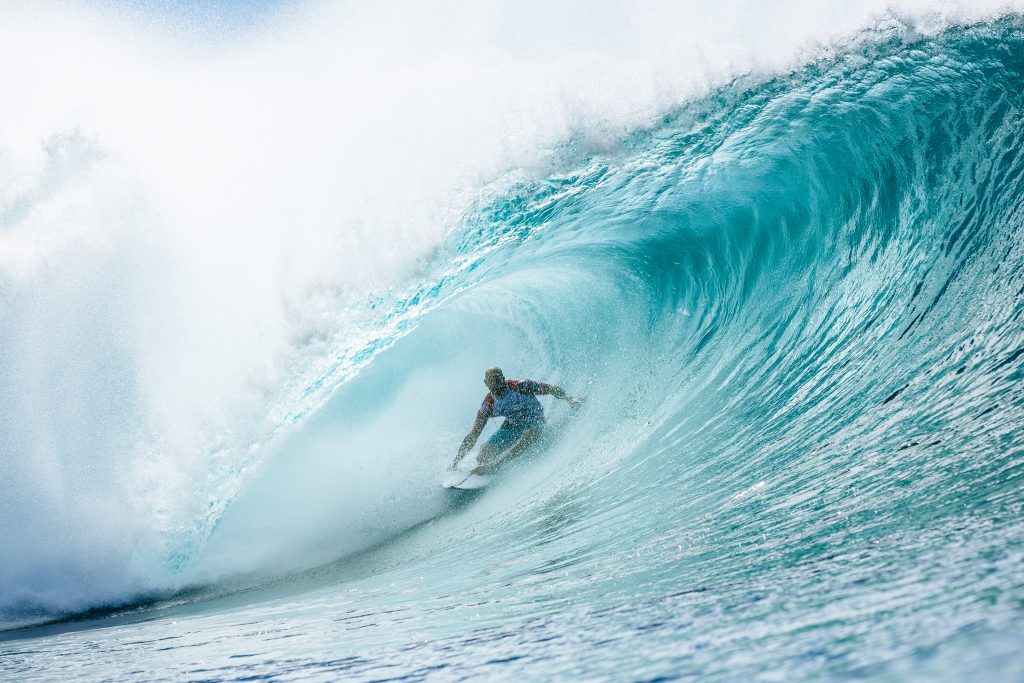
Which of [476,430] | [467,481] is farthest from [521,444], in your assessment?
[467,481]

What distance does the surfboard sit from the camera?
6680 millimetres

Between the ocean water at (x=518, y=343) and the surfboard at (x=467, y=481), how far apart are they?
0.10 m

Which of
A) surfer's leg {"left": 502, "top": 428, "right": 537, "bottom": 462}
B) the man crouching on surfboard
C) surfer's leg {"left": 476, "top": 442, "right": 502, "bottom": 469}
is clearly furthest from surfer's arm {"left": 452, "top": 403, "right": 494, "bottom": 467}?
surfer's leg {"left": 502, "top": 428, "right": 537, "bottom": 462}

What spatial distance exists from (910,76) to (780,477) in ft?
19.6

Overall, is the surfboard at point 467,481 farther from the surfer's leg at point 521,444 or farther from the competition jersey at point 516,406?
the competition jersey at point 516,406

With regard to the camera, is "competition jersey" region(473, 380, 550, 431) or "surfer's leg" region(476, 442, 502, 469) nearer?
"surfer's leg" region(476, 442, 502, 469)

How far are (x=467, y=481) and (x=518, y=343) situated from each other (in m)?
2.41

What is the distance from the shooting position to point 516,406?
7031 mm

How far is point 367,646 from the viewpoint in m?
3.21

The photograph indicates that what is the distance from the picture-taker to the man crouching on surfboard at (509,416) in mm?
6906

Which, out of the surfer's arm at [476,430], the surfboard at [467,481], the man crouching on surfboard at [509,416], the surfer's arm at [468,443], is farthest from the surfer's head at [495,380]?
the surfboard at [467,481]

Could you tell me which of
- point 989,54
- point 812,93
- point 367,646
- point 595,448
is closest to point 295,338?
point 595,448

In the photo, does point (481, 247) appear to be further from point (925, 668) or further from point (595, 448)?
point (925, 668)

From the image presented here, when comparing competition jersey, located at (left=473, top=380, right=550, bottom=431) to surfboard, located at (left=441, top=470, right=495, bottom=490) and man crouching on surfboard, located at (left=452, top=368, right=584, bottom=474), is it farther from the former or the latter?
surfboard, located at (left=441, top=470, right=495, bottom=490)
